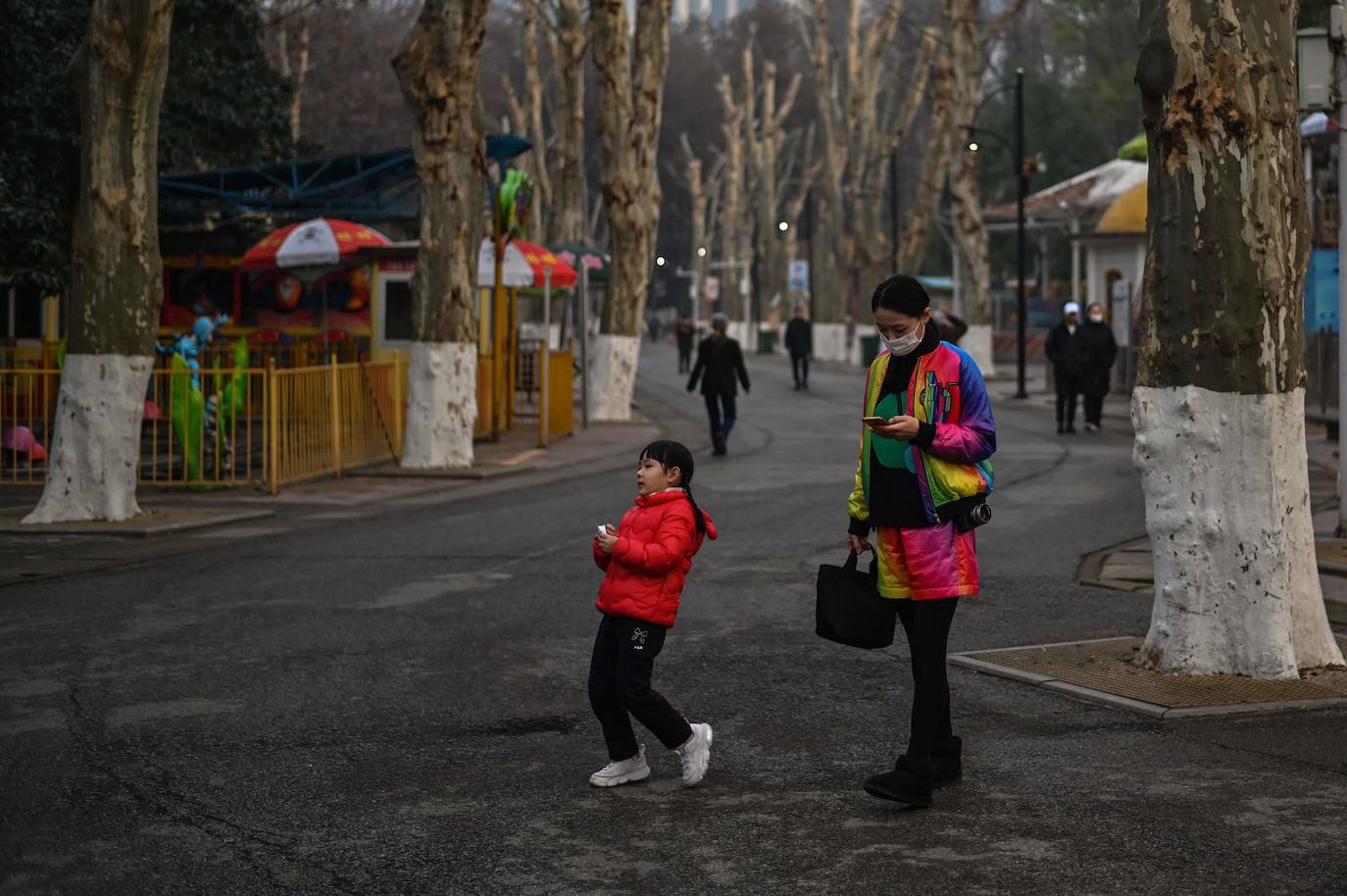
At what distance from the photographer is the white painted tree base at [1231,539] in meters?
8.70

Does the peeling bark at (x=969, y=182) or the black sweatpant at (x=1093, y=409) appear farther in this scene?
the peeling bark at (x=969, y=182)

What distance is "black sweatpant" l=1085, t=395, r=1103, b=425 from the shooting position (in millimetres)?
26578

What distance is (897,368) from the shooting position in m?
6.84

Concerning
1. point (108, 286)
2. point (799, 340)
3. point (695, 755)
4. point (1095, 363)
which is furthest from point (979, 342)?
point (695, 755)

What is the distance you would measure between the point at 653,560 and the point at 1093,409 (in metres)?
20.8

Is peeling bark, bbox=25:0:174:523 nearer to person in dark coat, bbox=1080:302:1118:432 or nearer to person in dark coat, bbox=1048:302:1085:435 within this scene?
person in dark coat, bbox=1048:302:1085:435

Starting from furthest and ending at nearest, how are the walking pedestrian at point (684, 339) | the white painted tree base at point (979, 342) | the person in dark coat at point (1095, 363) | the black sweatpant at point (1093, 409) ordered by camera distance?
the walking pedestrian at point (684, 339), the white painted tree base at point (979, 342), the black sweatpant at point (1093, 409), the person in dark coat at point (1095, 363)

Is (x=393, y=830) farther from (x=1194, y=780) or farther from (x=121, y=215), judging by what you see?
(x=121, y=215)

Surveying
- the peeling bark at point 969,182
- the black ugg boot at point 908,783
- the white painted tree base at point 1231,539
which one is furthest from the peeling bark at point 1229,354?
the peeling bark at point 969,182

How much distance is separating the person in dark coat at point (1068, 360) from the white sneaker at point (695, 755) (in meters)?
19.6

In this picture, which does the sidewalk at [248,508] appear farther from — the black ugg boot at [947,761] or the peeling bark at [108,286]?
the black ugg boot at [947,761]

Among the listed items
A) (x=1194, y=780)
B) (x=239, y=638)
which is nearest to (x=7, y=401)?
(x=239, y=638)

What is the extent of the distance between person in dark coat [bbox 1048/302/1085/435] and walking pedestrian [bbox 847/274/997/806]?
765 inches

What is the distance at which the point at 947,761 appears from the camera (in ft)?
22.4
